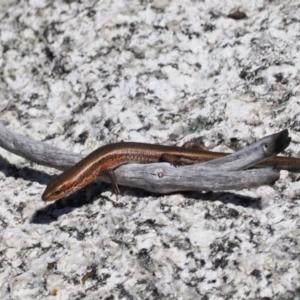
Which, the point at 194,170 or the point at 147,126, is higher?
the point at 147,126

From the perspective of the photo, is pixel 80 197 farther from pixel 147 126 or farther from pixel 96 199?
pixel 147 126

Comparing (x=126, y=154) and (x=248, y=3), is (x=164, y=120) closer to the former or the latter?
(x=126, y=154)

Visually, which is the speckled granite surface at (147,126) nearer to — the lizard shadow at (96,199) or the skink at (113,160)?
the lizard shadow at (96,199)

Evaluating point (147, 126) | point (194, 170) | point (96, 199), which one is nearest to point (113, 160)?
point (96, 199)

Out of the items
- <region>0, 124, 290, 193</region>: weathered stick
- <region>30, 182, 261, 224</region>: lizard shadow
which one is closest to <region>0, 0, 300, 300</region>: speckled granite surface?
<region>30, 182, 261, 224</region>: lizard shadow

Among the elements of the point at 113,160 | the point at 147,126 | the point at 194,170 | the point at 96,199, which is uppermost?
the point at 147,126

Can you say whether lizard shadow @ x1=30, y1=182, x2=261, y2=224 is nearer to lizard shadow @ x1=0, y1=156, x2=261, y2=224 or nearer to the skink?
lizard shadow @ x1=0, y1=156, x2=261, y2=224
